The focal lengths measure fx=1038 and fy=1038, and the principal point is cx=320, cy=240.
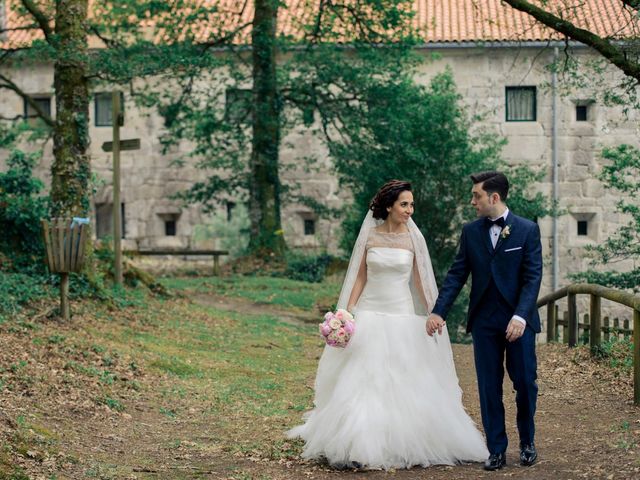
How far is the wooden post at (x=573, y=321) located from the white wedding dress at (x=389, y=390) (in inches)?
241

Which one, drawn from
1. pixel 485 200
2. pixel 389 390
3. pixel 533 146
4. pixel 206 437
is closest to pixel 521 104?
pixel 533 146

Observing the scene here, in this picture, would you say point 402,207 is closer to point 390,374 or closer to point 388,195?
point 388,195

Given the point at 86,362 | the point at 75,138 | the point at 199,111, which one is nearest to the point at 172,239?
the point at 199,111

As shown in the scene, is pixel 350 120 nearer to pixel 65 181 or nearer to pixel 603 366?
pixel 65 181

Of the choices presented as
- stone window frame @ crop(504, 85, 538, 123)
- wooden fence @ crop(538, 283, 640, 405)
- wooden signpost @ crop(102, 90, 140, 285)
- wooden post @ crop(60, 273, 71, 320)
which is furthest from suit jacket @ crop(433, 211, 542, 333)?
stone window frame @ crop(504, 85, 538, 123)

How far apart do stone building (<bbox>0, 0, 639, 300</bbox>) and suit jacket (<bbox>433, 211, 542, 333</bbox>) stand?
2286cm

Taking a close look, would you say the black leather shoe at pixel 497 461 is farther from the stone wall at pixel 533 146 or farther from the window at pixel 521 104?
the window at pixel 521 104

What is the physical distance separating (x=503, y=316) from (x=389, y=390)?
43.1 inches

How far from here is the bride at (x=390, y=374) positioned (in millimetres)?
7383

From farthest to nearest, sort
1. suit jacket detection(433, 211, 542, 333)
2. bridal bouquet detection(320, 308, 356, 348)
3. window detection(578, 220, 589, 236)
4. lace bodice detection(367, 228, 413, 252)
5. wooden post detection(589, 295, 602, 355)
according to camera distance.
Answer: window detection(578, 220, 589, 236), wooden post detection(589, 295, 602, 355), lace bodice detection(367, 228, 413, 252), bridal bouquet detection(320, 308, 356, 348), suit jacket detection(433, 211, 542, 333)

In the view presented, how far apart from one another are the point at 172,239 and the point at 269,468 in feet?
79.4

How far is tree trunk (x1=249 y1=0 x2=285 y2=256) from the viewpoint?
2470 centimetres

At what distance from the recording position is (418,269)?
801cm

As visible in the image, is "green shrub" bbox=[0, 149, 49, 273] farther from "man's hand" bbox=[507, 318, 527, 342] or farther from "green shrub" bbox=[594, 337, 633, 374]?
"man's hand" bbox=[507, 318, 527, 342]
